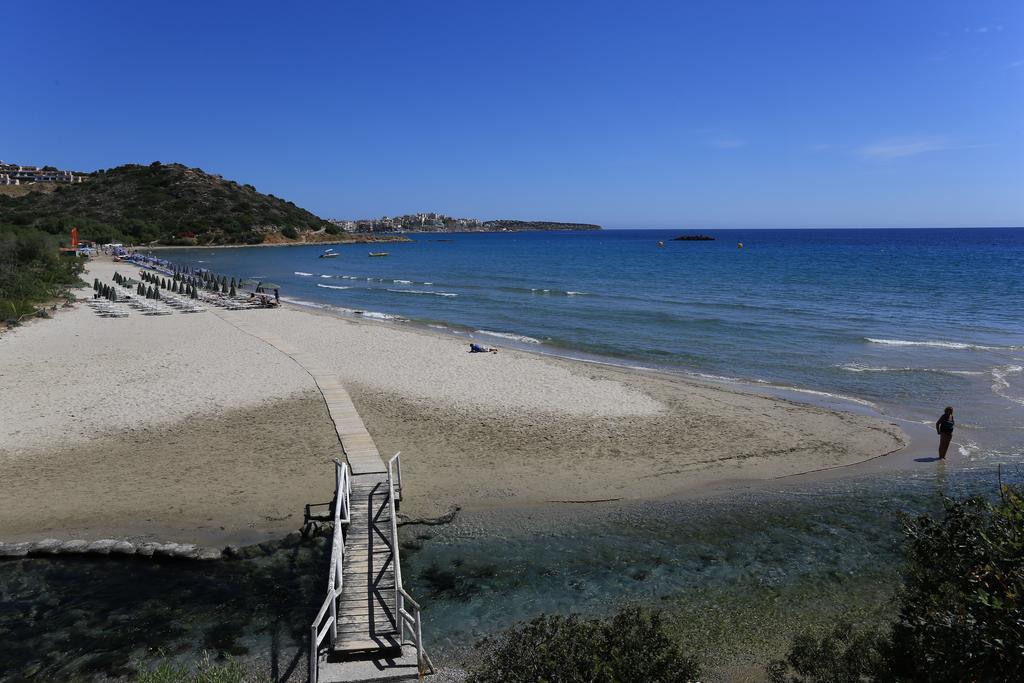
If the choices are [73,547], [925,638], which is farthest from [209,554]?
[925,638]

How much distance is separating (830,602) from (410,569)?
5886mm

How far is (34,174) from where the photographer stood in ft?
575

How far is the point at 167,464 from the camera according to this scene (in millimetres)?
12859

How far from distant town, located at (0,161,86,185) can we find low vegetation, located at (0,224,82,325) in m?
145

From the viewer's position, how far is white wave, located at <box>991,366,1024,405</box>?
766 inches

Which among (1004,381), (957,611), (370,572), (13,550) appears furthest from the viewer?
(1004,381)

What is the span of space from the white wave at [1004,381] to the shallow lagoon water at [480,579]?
403 inches

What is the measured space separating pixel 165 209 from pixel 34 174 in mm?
74109

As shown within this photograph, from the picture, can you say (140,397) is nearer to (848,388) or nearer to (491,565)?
(491,565)

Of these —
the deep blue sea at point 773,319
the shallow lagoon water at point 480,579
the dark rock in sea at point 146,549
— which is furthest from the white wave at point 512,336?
the dark rock in sea at point 146,549

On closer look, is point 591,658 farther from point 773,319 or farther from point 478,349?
point 773,319

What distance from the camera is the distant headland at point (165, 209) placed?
113 m

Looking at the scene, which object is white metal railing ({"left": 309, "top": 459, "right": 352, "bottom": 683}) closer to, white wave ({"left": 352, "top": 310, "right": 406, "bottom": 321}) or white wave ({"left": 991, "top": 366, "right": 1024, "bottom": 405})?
white wave ({"left": 991, "top": 366, "right": 1024, "bottom": 405})

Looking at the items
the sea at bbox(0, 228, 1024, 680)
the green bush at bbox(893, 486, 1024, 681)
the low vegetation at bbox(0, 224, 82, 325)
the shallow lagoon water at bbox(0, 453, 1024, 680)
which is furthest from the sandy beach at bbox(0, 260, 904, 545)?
the low vegetation at bbox(0, 224, 82, 325)
